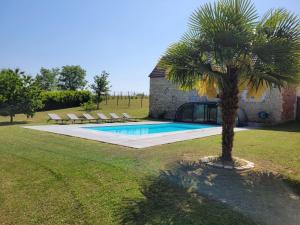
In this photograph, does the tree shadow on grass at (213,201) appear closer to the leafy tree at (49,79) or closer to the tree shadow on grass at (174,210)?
the tree shadow on grass at (174,210)

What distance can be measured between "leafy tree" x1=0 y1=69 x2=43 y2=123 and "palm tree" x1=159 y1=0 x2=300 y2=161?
572 inches

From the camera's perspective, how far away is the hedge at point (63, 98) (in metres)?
35.1

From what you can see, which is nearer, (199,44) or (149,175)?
(149,175)

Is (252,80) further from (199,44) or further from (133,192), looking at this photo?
(133,192)

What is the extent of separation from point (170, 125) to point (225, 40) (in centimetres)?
1426

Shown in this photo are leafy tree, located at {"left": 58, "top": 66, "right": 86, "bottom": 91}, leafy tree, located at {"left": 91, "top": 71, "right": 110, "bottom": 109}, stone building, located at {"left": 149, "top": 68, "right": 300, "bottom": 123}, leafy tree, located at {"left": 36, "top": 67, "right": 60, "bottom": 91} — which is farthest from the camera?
leafy tree, located at {"left": 36, "top": 67, "right": 60, "bottom": 91}

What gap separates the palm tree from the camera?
7.02 meters

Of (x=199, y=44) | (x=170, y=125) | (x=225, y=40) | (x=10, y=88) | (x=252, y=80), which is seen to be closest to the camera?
(x=225, y=40)

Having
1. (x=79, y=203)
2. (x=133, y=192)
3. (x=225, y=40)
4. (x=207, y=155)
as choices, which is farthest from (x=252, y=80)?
(x=79, y=203)

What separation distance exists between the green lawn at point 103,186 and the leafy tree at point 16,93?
10302 millimetres

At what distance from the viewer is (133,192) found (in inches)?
210

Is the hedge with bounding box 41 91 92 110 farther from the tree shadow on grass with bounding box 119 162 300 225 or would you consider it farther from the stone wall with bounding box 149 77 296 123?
the tree shadow on grass with bounding box 119 162 300 225

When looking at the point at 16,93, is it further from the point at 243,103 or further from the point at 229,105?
the point at 243,103

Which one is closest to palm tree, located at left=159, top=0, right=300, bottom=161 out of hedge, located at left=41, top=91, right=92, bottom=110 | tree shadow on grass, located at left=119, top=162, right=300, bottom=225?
tree shadow on grass, located at left=119, top=162, right=300, bottom=225
